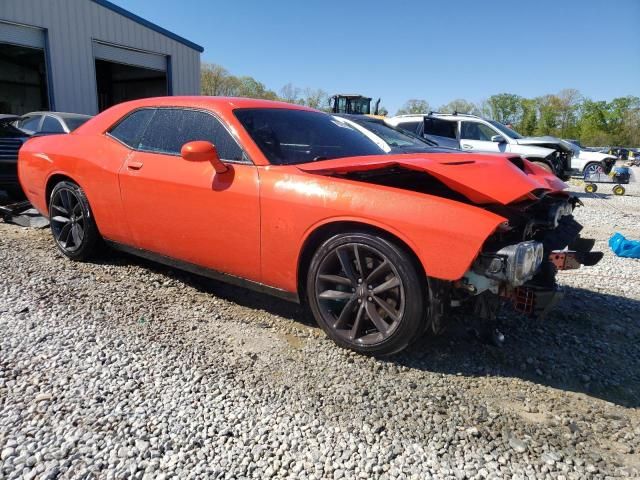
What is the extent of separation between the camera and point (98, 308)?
10.7ft

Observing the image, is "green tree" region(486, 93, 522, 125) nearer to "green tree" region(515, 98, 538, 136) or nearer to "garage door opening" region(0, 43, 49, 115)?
"green tree" region(515, 98, 538, 136)

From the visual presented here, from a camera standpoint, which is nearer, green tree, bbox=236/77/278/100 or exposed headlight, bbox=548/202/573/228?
exposed headlight, bbox=548/202/573/228

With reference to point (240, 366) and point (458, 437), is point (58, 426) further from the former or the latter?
point (458, 437)

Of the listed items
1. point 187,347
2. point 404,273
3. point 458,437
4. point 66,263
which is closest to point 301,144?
point 404,273

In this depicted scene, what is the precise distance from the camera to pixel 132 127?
12.3 ft

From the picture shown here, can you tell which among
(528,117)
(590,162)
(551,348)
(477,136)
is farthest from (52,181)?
(528,117)

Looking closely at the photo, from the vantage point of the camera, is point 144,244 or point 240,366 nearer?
point 240,366

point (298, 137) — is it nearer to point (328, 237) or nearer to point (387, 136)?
point (328, 237)

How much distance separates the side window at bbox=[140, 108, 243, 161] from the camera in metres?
3.15

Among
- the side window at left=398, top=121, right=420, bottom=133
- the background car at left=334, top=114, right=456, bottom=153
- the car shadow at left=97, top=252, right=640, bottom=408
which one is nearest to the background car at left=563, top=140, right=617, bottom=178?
the side window at left=398, top=121, right=420, bottom=133

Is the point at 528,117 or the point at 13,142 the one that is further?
the point at 528,117

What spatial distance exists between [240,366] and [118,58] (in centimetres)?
1564

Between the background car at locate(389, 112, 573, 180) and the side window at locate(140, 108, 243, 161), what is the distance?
29.9ft

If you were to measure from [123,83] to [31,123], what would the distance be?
1661 centimetres
